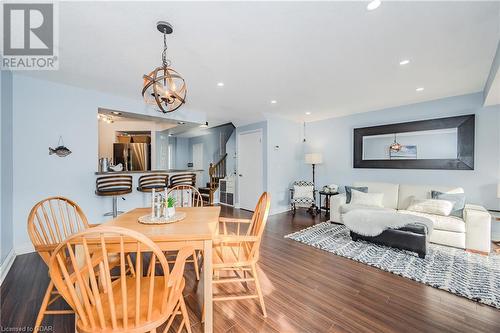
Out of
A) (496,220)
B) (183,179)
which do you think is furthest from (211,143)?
(496,220)

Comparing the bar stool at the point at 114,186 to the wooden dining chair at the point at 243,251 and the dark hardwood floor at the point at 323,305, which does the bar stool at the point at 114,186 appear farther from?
the wooden dining chair at the point at 243,251

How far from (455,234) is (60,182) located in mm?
5914

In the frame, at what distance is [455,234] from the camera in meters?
2.91

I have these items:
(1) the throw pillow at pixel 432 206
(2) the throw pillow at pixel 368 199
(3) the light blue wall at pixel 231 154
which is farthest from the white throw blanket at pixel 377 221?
(3) the light blue wall at pixel 231 154

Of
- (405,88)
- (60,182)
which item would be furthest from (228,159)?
(405,88)

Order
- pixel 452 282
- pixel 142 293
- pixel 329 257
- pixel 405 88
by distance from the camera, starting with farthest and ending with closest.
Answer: pixel 405 88, pixel 329 257, pixel 452 282, pixel 142 293

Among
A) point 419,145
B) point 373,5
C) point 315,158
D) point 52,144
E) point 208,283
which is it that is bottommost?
point 208,283

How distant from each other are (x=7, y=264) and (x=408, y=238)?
16.5 ft

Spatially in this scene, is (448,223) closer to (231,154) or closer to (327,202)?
(327,202)

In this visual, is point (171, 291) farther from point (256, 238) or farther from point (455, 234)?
point (455, 234)

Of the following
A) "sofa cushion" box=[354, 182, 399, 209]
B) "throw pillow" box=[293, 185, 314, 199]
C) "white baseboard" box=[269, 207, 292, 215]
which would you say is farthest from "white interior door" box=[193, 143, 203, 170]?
"sofa cushion" box=[354, 182, 399, 209]

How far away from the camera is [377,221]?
9.71 feet

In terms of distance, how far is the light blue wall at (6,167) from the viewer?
2.38 m

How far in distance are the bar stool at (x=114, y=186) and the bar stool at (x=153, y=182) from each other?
211mm
